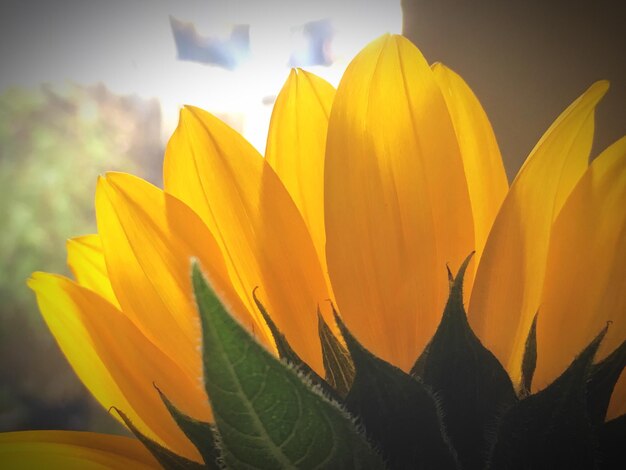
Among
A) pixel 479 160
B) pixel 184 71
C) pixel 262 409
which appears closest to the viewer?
pixel 262 409

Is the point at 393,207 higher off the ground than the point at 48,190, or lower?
lower

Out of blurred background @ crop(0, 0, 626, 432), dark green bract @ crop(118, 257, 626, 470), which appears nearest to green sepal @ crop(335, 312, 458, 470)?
dark green bract @ crop(118, 257, 626, 470)

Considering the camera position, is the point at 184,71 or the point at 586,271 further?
the point at 184,71

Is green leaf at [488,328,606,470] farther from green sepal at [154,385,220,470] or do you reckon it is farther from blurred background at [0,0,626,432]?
blurred background at [0,0,626,432]

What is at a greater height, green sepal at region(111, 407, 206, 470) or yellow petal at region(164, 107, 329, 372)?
yellow petal at region(164, 107, 329, 372)

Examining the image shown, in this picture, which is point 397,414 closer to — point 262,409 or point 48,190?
point 262,409

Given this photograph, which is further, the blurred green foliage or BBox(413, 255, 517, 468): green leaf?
the blurred green foliage

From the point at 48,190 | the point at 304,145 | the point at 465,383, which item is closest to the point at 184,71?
the point at 48,190
